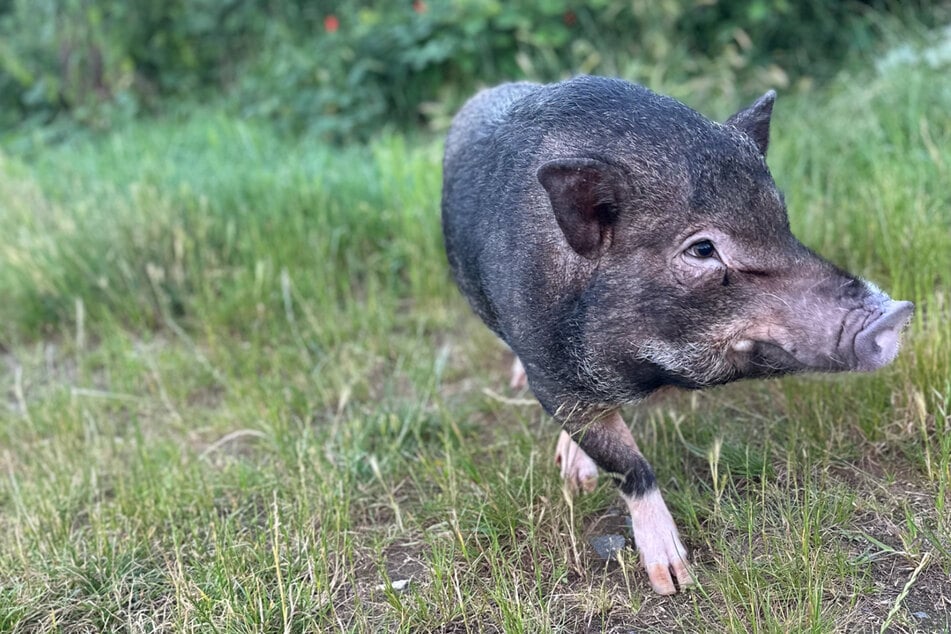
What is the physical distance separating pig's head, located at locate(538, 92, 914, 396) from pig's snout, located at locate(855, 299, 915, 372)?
0.02 m

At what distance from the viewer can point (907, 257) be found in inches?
135

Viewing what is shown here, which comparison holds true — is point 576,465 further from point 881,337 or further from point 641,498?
point 881,337

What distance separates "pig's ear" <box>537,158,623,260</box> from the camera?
7.32 ft

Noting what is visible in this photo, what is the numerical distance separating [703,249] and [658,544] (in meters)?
0.83

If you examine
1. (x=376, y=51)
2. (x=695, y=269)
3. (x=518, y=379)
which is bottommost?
(x=518, y=379)

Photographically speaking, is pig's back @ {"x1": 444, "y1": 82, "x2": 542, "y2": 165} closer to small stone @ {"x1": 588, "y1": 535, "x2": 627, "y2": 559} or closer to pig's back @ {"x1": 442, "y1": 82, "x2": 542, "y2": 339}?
pig's back @ {"x1": 442, "y1": 82, "x2": 542, "y2": 339}

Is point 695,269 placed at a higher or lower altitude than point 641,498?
higher

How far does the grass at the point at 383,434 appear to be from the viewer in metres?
2.50

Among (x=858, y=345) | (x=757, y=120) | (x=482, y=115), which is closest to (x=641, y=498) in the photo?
(x=858, y=345)

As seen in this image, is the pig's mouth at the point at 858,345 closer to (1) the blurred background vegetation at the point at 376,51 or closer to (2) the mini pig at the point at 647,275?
(2) the mini pig at the point at 647,275

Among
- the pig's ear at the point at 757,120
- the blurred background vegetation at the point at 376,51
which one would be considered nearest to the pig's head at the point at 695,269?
the pig's ear at the point at 757,120

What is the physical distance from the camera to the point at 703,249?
223 cm

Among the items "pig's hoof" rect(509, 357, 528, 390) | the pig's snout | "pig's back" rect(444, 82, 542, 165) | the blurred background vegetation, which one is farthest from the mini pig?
the blurred background vegetation

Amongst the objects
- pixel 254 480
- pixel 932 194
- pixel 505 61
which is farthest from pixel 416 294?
pixel 505 61
